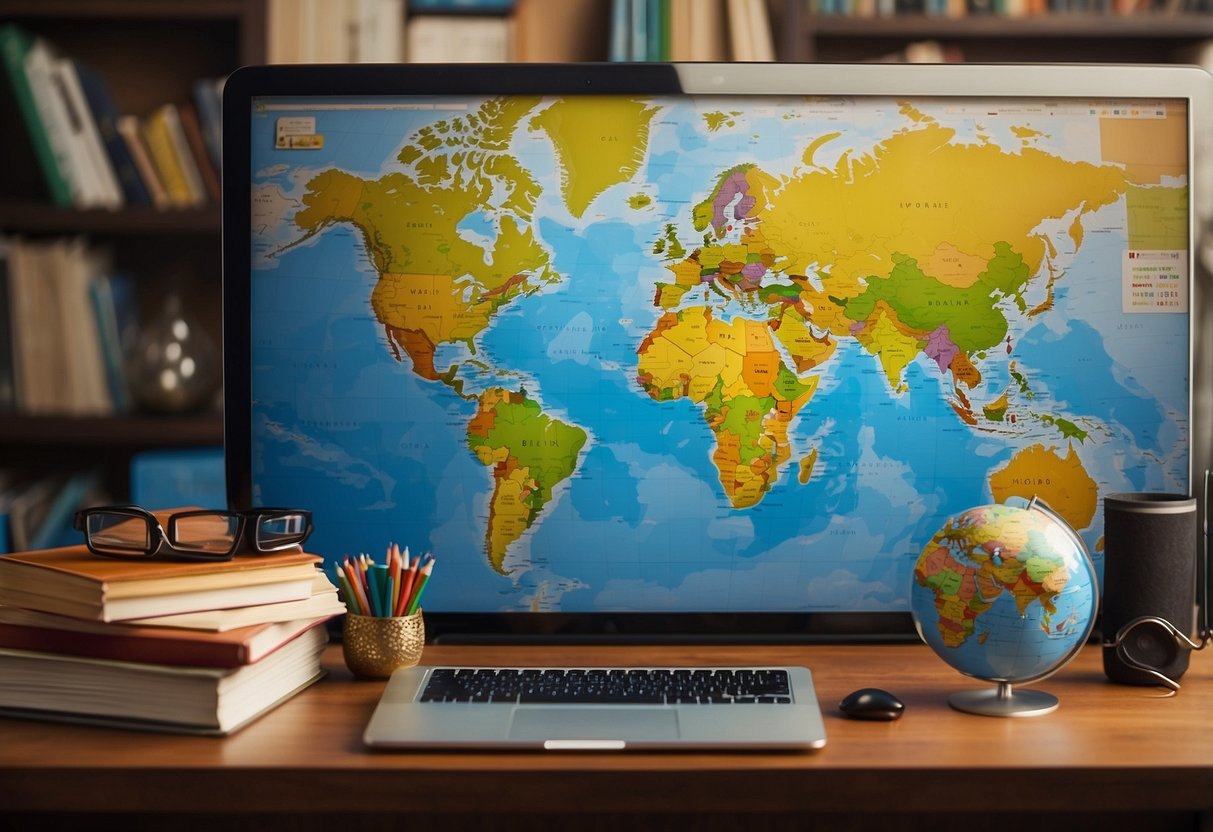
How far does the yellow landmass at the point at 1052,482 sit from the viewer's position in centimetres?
98

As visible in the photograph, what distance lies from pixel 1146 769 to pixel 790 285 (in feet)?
1.61

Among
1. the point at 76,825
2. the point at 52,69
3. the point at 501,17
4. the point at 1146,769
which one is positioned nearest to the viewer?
the point at 1146,769

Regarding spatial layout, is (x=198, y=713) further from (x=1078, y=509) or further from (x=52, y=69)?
(x=52, y=69)

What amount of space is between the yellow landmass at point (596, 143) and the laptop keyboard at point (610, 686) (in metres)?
0.42

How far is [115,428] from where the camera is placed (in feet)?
7.78

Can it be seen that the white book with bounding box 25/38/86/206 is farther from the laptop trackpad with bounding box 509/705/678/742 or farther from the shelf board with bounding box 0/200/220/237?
the laptop trackpad with bounding box 509/705/678/742

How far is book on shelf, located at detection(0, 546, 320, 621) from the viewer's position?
760mm

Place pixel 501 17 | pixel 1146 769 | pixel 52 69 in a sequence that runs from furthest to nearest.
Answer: pixel 501 17
pixel 52 69
pixel 1146 769

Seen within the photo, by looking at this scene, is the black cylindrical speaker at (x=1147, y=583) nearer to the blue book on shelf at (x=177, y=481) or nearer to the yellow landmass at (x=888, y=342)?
the yellow landmass at (x=888, y=342)

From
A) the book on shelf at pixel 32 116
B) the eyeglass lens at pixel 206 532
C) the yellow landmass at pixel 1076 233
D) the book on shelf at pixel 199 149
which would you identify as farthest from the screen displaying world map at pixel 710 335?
the book on shelf at pixel 32 116

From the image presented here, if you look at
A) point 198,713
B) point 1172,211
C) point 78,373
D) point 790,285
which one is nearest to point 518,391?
point 790,285

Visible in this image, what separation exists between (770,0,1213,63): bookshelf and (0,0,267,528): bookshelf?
1209 millimetres

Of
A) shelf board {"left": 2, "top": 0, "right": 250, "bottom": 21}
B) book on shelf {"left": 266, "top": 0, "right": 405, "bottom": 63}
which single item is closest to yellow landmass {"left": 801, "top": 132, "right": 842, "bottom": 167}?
book on shelf {"left": 266, "top": 0, "right": 405, "bottom": 63}

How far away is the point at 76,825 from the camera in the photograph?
0.89m
